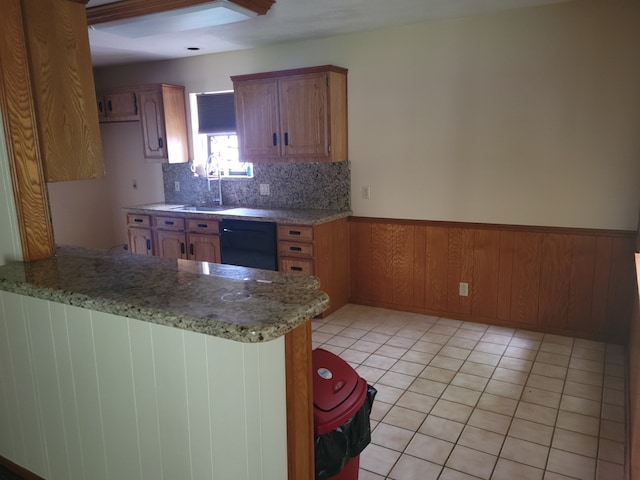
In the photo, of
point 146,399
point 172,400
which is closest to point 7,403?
point 146,399

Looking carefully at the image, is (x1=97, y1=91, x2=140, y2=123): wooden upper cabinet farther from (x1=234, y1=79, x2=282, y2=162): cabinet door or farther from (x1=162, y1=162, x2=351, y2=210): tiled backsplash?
(x1=234, y1=79, x2=282, y2=162): cabinet door

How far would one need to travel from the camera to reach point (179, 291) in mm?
1590

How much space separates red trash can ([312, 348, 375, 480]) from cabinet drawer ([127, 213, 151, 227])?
3.87 m

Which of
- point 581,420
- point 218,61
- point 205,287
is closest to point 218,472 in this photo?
point 205,287

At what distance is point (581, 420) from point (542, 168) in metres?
1.90

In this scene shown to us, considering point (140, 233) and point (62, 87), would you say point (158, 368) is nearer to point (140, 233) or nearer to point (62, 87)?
point (62, 87)

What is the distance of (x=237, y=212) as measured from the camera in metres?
4.70

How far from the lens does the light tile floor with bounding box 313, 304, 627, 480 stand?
7.72ft

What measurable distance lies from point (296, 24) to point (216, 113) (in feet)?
5.48

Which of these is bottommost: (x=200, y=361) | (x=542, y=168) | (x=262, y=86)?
(x=200, y=361)

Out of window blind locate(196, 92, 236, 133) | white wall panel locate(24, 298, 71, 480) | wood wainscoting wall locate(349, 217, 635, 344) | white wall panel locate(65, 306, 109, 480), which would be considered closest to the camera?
white wall panel locate(65, 306, 109, 480)

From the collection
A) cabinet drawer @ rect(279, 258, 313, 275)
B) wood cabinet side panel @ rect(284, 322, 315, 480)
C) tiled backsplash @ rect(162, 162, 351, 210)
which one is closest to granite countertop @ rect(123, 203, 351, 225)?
tiled backsplash @ rect(162, 162, 351, 210)

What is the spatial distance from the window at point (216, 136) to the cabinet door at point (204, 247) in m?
0.84

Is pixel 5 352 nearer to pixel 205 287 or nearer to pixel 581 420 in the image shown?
pixel 205 287
